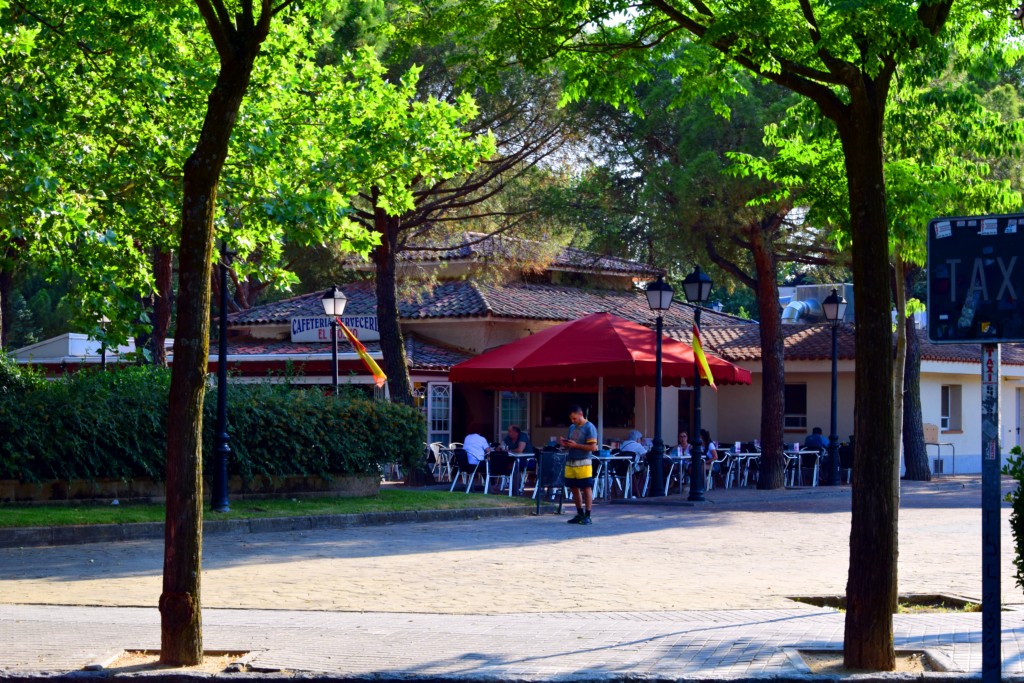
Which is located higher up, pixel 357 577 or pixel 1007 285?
pixel 1007 285

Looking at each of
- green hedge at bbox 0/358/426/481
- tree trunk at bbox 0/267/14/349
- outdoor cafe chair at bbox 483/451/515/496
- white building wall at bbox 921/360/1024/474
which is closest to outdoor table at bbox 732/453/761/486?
outdoor cafe chair at bbox 483/451/515/496

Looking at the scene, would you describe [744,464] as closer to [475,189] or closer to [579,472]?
[475,189]

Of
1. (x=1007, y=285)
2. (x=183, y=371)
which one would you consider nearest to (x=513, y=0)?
(x=183, y=371)

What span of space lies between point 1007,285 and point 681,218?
19.4 m

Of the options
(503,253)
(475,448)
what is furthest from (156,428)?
(503,253)

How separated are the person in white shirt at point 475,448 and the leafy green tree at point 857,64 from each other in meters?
13.5

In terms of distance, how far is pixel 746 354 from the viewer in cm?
3347

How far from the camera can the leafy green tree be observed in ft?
24.9

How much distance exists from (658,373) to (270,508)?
7.91m

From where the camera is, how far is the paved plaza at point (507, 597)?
26.2ft

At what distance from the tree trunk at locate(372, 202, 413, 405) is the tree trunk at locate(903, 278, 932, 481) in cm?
1250

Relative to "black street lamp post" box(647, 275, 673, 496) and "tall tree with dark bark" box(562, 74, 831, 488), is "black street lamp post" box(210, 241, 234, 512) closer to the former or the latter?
"black street lamp post" box(647, 275, 673, 496)

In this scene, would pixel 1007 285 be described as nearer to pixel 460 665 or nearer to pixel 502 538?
pixel 460 665

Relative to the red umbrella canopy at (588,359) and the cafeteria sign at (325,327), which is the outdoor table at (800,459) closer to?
the red umbrella canopy at (588,359)
